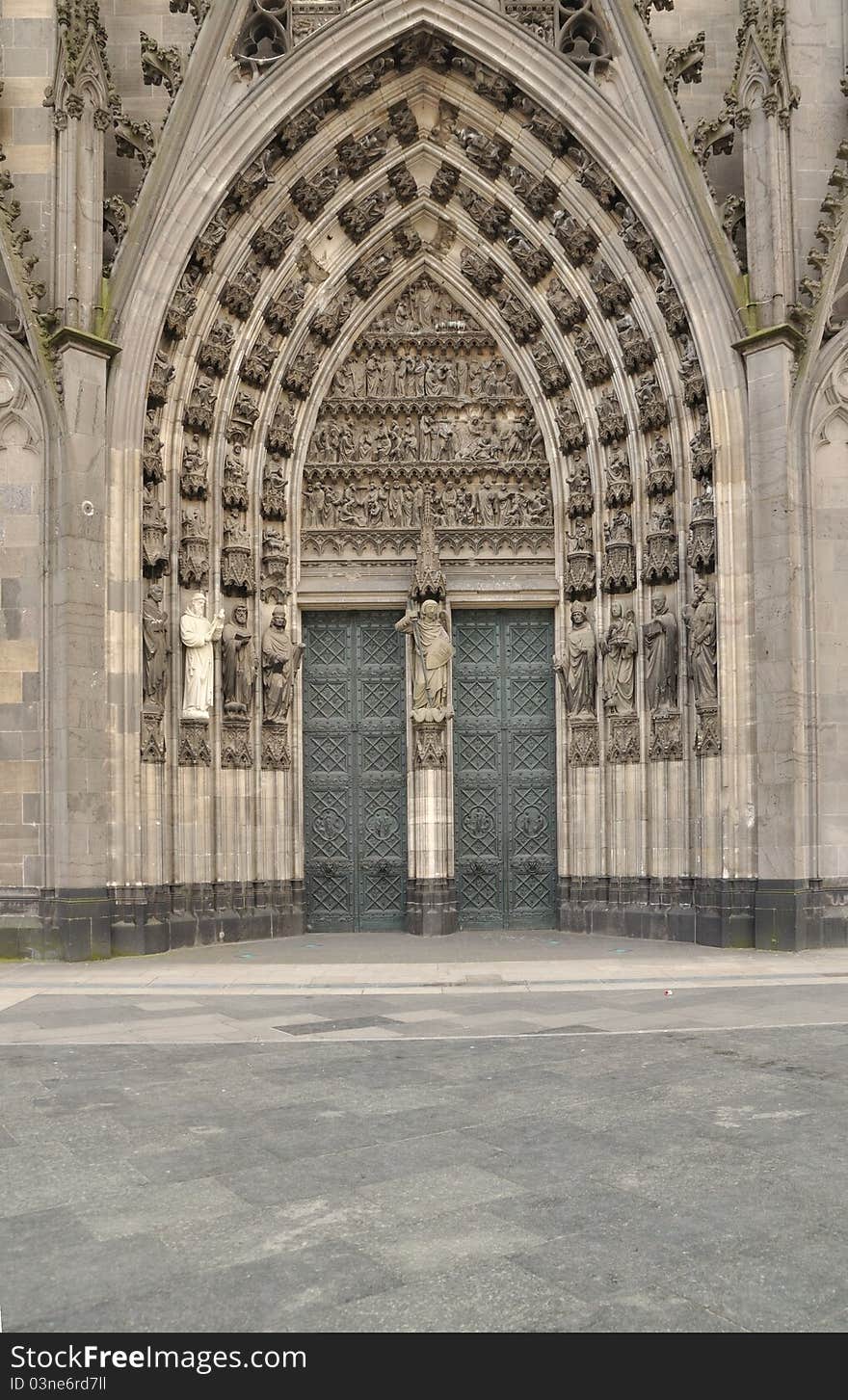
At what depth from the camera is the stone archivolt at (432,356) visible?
17266 millimetres

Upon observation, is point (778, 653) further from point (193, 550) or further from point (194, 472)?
point (194, 472)

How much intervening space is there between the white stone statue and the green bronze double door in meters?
2.47

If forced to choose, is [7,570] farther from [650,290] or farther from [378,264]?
[650,290]

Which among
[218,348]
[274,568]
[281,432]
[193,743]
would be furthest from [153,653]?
[218,348]

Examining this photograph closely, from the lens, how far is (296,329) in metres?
18.8

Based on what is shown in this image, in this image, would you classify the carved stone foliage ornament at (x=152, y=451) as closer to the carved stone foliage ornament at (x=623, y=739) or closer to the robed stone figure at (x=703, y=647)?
the carved stone foliage ornament at (x=623, y=739)

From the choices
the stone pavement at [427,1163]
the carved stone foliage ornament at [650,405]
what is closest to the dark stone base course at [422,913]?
the stone pavement at [427,1163]

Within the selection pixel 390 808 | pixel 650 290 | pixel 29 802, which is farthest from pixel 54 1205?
pixel 650 290

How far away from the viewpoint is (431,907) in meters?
18.1

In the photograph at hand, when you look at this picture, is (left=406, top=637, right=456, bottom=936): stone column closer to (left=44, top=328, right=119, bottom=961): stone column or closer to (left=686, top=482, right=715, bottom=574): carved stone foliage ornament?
(left=686, top=482, right=715, bottom=574): carved stone foliage ornament

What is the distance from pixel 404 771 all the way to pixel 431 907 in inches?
81.2

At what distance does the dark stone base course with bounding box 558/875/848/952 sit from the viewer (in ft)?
49.6

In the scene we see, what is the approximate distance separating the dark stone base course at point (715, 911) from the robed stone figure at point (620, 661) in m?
2.41

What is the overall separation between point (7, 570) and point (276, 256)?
617 cm
